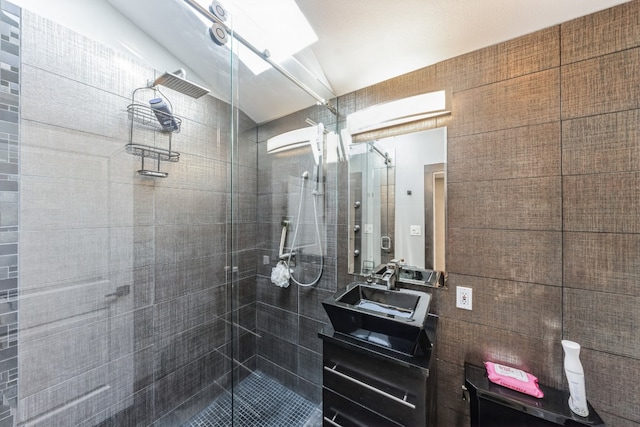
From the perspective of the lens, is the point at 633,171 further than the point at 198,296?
No

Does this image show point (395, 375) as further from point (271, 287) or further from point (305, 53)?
point (305, 53)

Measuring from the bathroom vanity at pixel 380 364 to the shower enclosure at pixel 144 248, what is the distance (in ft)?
1.99

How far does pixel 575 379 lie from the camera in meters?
0.98

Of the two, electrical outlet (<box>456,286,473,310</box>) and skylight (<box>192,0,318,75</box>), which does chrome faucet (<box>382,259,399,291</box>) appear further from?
skylight (<box>192,0,318,75</box>)

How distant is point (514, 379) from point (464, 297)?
1.29ft

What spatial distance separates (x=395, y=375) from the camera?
3.59ft

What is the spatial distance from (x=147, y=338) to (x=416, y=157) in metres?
2.11

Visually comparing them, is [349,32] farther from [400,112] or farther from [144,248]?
[144,248]

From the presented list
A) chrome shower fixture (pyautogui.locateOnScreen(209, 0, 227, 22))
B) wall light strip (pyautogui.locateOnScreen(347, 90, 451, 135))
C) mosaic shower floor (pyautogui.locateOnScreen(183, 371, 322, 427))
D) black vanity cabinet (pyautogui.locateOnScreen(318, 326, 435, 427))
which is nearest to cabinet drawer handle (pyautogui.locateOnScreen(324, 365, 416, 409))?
black vanity cabinet (pyautogui.locateOnScreen(318, 326, 435, 427))

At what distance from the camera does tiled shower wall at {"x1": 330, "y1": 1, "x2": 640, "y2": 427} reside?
1018 mm

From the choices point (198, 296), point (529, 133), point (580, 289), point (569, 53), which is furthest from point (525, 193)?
point (198, 296)

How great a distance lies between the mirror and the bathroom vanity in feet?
1.02

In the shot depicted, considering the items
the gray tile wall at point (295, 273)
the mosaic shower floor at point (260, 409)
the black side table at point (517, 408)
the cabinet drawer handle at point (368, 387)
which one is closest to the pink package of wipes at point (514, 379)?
the black side table at point (517, 408)

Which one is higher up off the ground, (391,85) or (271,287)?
(391,85)
